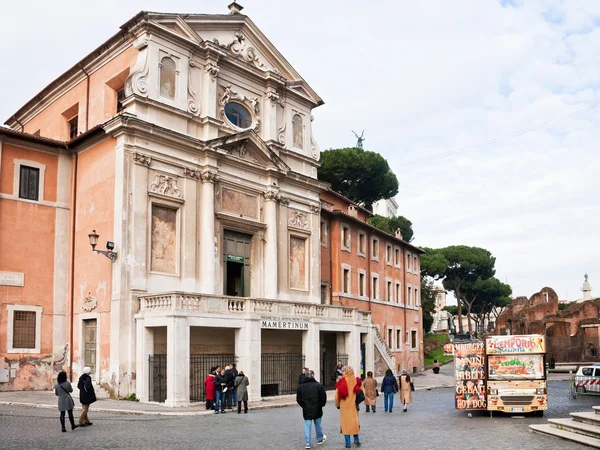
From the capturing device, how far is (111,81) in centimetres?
3053

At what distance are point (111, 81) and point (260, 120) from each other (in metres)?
7.87

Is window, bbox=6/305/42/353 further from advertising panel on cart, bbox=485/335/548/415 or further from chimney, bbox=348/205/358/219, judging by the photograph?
chimney, bbox=348/205/358/219

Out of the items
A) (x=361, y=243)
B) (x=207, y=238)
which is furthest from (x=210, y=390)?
(x=361, y=243)

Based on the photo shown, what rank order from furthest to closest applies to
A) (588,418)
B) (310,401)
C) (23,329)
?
(23,329) < (588,418) < (310,401)

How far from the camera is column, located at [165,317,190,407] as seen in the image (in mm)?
23469

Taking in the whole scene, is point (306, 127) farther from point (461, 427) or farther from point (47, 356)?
point (461, 427)

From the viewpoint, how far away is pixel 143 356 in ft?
83.5

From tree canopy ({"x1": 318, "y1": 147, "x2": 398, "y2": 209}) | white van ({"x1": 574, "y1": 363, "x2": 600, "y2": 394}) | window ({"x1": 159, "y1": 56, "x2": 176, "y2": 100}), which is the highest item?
tree canopy ({"x1": 318, "y1": 147, "x2": 398, "y2": 209})

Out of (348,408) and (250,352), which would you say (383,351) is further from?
(348,408)

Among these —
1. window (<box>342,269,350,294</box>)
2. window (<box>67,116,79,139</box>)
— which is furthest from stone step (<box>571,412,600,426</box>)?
window (<box>67,116,79,139</box>)

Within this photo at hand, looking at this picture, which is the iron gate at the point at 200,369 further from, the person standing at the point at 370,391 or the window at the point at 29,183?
the window at the point at 29,183

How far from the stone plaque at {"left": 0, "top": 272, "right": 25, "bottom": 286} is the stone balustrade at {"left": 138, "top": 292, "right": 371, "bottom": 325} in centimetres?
523

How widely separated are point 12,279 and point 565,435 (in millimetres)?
21290

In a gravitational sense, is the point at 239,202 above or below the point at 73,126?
below
